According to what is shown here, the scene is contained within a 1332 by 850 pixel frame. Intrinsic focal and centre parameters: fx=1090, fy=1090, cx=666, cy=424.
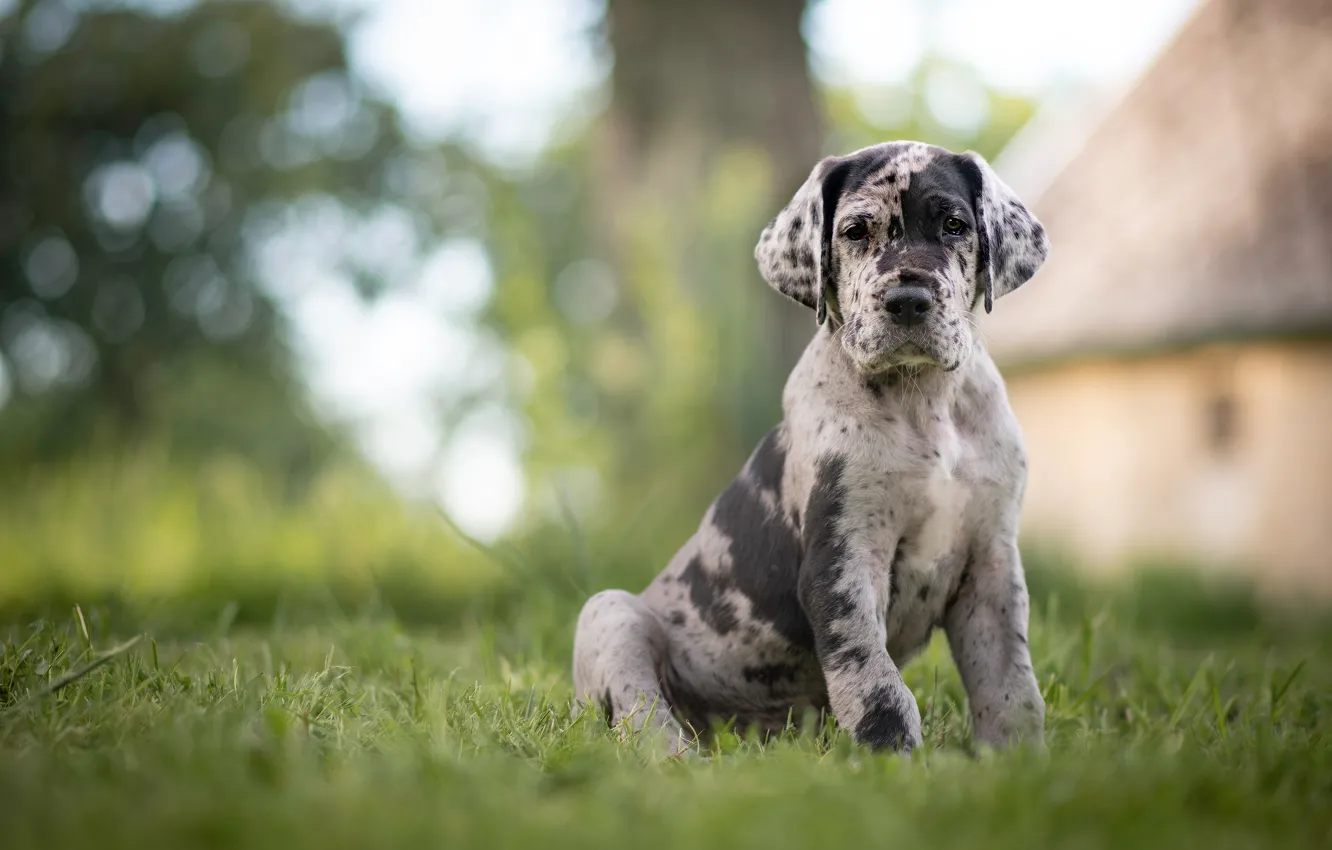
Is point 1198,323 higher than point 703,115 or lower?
lower

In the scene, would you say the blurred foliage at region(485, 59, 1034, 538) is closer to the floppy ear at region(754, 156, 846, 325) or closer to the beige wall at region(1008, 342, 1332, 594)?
the beige wall at region(1008, 342, 1332, 594)

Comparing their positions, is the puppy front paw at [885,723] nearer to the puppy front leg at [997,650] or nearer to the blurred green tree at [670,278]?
the puppy front leg at [997,650]

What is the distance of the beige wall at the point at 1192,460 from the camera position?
10594mm

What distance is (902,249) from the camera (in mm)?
3336

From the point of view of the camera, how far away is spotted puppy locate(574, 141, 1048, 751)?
317 cm

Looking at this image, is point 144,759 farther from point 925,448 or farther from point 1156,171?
point 1156,171

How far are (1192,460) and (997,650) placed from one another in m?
9.07

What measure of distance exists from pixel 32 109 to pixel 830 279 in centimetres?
1983

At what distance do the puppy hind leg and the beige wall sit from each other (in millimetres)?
8161

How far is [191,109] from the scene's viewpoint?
2014 cm

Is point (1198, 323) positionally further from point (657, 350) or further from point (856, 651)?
point (856, 651)

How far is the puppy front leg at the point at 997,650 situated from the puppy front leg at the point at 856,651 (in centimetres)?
31

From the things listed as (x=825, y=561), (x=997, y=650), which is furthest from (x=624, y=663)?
(x=997, y=650)

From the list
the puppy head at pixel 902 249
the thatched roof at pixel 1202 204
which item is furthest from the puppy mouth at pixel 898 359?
the thatched roof at pixel 1202 204
